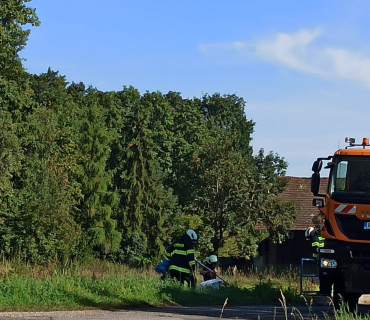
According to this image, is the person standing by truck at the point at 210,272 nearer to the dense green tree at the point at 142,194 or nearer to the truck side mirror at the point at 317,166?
the truck side mirror at the point at 317,166

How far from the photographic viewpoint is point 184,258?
17.4m

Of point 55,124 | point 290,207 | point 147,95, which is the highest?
point 147,95

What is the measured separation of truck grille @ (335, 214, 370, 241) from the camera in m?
13.9

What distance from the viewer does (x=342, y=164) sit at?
572 inches

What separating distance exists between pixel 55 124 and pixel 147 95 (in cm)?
2444

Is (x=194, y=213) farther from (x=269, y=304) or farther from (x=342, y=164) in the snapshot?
(x=342, y=164)

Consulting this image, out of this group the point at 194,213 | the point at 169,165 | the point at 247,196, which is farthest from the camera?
the point at 169,165

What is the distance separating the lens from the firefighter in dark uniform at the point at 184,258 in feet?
57.0

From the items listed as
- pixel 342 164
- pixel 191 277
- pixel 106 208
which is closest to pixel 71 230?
pixel 106 208

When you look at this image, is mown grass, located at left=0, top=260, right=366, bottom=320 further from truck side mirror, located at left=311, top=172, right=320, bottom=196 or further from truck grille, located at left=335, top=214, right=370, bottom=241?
truck side mirror, located at left=311, top=172, right=320, bottom=196

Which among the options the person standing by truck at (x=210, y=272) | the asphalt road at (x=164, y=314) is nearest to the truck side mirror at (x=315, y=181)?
the asphalt road at (x=164, y=314)

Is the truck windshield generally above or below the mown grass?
above

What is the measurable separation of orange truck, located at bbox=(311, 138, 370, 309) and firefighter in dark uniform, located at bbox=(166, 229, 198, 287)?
3907 mm

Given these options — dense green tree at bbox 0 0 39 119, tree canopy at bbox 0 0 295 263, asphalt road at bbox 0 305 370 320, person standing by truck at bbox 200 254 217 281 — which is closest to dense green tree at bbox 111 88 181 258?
tree canopy at bbox 0 0 295 263
